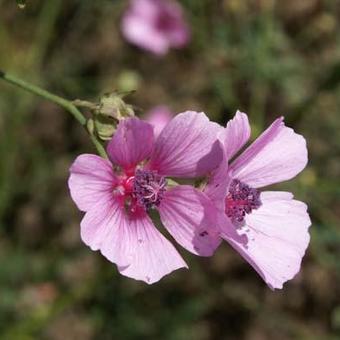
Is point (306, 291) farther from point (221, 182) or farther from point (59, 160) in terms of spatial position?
point (221, 182)

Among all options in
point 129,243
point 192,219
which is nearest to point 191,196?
point 192,219

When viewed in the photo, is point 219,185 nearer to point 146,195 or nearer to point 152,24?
point 146,195

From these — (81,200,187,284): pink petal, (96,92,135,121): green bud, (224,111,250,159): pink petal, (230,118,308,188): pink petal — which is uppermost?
(224,111,250,159): pink petal

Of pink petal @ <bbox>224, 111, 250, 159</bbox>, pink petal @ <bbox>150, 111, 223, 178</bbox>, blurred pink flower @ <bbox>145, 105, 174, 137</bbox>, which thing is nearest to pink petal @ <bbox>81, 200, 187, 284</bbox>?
pink petal @ <bbox>150, 111, 223, 178</bbox>

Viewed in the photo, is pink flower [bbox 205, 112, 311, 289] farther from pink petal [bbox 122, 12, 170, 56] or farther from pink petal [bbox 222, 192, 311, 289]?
pink petal [bbox 122, 12, 170, 56]

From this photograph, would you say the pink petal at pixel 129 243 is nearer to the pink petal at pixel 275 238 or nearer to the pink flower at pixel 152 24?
the pink petal at pixel 275 238

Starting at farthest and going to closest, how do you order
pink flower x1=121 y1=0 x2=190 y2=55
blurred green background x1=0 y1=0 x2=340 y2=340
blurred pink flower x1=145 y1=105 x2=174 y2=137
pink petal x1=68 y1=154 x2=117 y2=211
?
1. pink flower x1=121 y1=0 x2=190 y2=55
2. blurred pink flower x1=145 y1=105 x2=174 y2=137
3. blurred green background x1=0 y1=0 x2=340 y2=340
4. pink petal x1=68 y1=154 x2=117 y2=211
